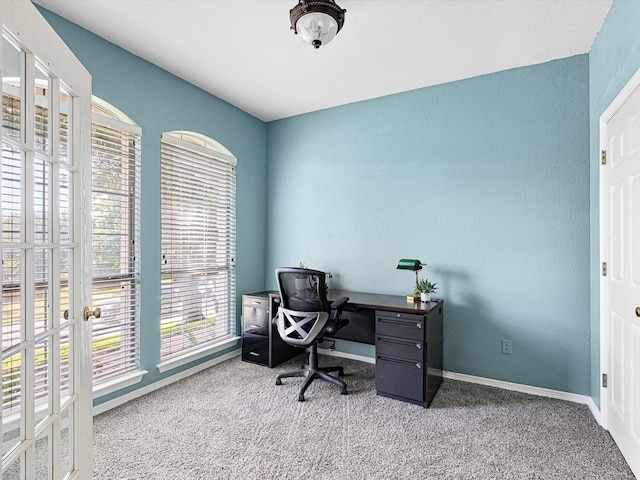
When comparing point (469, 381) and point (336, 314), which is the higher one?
point (336, 314)

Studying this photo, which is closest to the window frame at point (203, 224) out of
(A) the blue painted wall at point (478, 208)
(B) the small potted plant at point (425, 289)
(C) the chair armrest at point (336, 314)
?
(A) the blue painted wall at point (478, 208)

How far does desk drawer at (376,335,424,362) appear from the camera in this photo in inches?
97.5

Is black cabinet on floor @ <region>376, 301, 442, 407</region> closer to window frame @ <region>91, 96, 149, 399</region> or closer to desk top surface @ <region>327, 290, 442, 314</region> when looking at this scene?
desk top surface @ <region>327, 290, 442, 314</region>

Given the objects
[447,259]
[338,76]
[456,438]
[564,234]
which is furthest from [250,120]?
[456,438]

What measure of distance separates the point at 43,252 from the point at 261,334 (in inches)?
92.2

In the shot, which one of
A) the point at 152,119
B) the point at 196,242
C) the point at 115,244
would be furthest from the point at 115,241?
the point at 152,119

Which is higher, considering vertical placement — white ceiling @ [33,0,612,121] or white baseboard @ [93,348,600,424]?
white ceiling @ [33,0,612,121]

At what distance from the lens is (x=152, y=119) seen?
2717 millimetres

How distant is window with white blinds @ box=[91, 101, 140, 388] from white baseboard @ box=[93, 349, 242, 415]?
0.56 feet

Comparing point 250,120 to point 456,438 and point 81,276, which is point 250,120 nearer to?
point 81,276

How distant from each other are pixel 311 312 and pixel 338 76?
208 cm

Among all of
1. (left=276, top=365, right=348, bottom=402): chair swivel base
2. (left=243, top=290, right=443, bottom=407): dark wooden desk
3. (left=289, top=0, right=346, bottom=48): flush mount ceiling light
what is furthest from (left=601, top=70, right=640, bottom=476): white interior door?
(left=276, top=365, right=348, bottom=402): chair swivel base

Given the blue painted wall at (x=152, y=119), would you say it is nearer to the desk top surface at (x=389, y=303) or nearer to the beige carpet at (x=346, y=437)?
the beige carpet at (x=346, y=437)

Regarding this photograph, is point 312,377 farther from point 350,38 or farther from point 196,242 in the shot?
point 350,38
